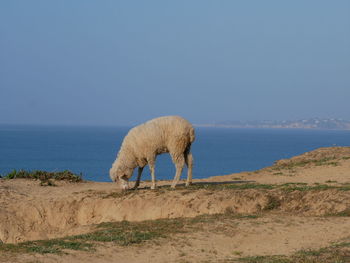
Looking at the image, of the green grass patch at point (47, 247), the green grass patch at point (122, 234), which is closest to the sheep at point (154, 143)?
the green grass patch at point (122, 234)

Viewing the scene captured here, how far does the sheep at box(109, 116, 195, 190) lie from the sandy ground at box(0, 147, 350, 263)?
3.38 feet

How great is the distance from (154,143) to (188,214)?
3.37 meters

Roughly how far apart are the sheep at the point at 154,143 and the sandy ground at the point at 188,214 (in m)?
1.03

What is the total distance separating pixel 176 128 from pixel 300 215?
18.2ft

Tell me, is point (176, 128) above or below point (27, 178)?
above

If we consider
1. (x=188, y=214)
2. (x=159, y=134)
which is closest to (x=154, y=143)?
(x=159, y=134)

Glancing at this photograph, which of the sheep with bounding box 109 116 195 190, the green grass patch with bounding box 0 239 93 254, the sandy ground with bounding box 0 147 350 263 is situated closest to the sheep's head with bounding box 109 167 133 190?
the sheep with bounding box 109 116 195 190

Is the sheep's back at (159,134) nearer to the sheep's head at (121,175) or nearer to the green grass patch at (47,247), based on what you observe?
the sheep's head at (121,175)

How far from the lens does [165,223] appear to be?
1673 centimetres

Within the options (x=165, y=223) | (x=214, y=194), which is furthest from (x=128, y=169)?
(x=165, y=223)

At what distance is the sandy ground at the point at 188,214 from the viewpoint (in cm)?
1394

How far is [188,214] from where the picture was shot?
1875 centimetres

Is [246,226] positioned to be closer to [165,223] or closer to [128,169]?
[165,223]

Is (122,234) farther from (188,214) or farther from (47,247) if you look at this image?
(188,214)
